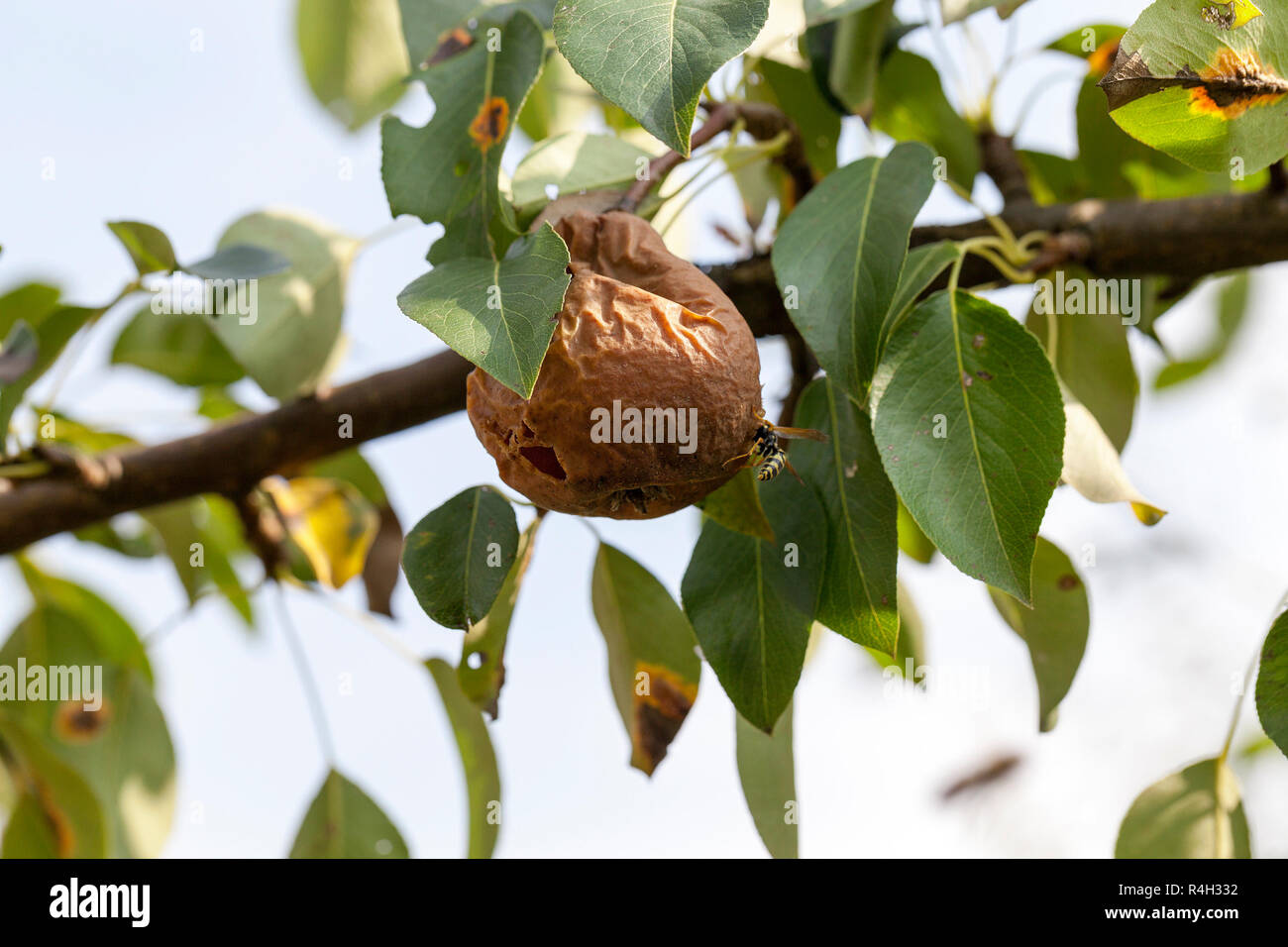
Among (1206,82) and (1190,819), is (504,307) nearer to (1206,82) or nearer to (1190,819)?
(1206,82)

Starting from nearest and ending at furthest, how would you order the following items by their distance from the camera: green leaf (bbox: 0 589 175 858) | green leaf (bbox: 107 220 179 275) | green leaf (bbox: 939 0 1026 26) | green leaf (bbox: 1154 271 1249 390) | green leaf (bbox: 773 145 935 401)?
1. green leaf (bbox: 773 145 935 401)
2. green leaf (bbox: 939 0 1026 26)
3. green leaf (bbox: 107 220 179 275)
4. green leaf (bbox: 0 589 175 858)
5. green leaf (bbox: 1154 271 1249 390)

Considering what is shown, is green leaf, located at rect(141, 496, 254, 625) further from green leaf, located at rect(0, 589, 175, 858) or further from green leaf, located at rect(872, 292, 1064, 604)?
green leaf, located at rect(872, 292, 1064, 604)

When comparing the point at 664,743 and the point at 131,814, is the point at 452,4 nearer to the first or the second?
the point at 664,743

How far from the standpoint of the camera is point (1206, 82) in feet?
1.49

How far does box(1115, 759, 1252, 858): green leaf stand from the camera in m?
0.70

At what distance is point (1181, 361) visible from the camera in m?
1.21

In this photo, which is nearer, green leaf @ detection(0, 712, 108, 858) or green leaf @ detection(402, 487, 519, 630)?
green leaf @ detection(402, 487, 519, 630)

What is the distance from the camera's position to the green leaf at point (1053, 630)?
0.68 metres

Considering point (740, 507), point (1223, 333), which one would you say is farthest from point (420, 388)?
point (1223, 333)

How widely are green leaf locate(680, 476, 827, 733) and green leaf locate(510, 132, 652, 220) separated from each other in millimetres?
203

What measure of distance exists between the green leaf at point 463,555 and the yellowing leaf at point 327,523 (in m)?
0.58

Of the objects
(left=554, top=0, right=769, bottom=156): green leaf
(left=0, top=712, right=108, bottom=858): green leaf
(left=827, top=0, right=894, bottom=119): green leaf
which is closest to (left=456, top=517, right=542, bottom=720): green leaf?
(left=554, top=0, right=769, bottom=156): green leaf
